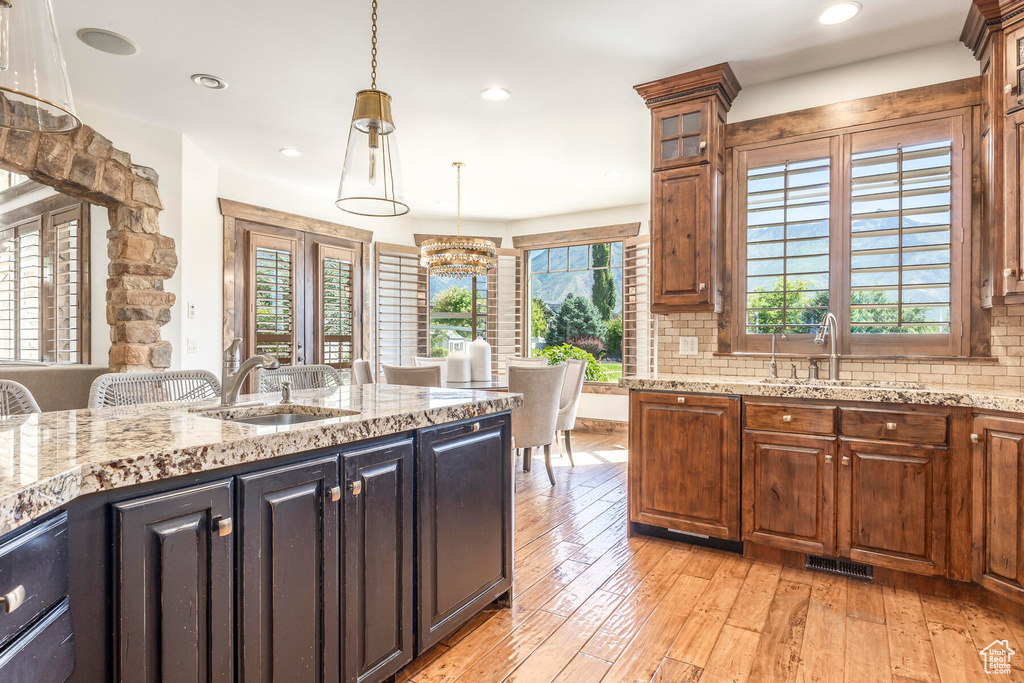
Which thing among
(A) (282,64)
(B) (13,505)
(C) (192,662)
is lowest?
(C) (192,662)

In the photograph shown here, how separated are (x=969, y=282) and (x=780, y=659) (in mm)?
2114

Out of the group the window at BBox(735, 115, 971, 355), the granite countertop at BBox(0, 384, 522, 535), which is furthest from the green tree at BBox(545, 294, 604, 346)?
the granite countertop at BBox(0, 384, 522, 535)

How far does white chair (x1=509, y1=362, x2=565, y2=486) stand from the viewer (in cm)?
399

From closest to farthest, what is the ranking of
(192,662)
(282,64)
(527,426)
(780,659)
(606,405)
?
(192,662) → (780,659) → (282,64) → (527,426) → (606,405)

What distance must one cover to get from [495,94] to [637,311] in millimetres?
3288

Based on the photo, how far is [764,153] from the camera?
131 inches

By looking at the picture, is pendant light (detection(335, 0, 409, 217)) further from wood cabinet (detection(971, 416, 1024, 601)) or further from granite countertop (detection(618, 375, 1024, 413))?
wood cabinet (detection(971, 416, 1024, 601))

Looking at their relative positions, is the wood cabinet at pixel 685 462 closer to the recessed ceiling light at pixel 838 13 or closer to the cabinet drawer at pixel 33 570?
the recessed ceiling light at pixel 838 13

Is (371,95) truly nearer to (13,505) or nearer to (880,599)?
(13,505)

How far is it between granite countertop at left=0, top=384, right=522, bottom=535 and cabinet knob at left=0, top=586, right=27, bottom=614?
10cm

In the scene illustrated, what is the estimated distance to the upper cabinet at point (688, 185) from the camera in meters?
3.22

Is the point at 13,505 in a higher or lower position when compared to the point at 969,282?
lower

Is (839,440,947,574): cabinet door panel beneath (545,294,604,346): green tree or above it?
beneath

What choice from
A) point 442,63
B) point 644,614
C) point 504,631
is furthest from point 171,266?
point 644,614
